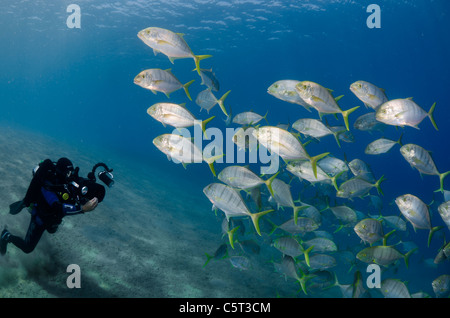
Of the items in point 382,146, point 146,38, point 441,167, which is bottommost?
point 441,167

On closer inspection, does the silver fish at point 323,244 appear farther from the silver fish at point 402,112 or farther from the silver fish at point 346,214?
the silver fish at point 402,112

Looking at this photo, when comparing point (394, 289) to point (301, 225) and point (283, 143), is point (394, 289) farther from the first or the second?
point (283, 143)

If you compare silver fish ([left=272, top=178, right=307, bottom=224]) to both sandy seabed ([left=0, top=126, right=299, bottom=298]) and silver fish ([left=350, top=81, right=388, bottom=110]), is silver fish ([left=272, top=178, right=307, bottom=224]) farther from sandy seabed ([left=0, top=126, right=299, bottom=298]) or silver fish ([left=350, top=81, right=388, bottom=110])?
sandy seabed ([left=0, top=126, right=299, bottom=298])

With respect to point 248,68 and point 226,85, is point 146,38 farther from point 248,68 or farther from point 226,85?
point 226,85

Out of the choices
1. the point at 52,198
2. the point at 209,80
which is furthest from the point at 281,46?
the point at 52,198

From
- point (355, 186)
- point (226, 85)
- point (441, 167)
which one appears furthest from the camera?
point (226, 85)

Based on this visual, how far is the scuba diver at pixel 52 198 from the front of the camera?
3609mm

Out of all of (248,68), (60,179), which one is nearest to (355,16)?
(248,68)

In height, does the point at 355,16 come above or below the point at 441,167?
above

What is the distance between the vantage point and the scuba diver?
3609 millimetres

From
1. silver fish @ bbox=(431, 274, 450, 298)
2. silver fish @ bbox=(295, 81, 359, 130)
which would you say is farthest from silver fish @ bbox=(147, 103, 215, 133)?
silver fish @ bbox=(431, 274, 450, 298)

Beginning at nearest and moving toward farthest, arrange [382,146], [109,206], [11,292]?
[11,292]
[382,146]
[109,206]

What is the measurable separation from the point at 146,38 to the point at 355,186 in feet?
15.5
